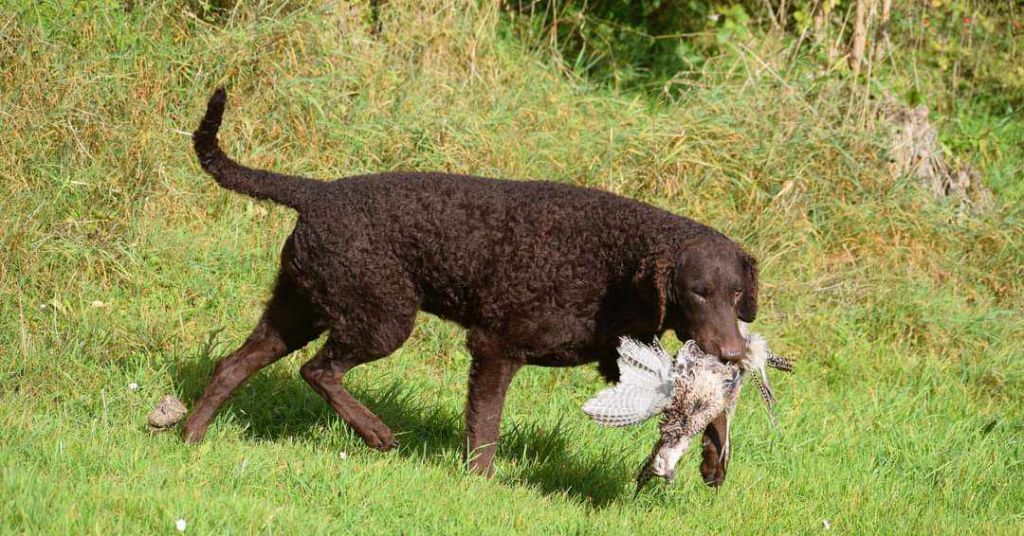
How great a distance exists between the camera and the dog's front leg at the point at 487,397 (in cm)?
445

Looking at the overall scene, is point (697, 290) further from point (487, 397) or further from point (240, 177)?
point (240, 177)

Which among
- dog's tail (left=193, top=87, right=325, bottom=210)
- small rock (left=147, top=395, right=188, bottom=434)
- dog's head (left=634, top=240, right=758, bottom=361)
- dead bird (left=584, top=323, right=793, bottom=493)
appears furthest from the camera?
dog's tail (left=193, top=87, right=325, bottom=210)

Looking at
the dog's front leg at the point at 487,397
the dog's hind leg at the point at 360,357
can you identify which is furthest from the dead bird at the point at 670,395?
the dog's hind leg at the point at 360,357

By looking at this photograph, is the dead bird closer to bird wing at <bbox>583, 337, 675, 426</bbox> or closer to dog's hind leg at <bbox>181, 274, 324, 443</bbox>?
bird wing at <bbox>583, 337, 675, 426</bbox>

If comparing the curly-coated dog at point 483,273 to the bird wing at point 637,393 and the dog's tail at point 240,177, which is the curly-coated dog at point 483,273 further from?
the bird wing at point 637,393

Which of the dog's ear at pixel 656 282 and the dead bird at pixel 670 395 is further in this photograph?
the dog's ear at pixel 656 282

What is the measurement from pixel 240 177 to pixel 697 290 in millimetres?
1893

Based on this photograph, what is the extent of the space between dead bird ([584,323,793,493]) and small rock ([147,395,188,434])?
64.9 inches

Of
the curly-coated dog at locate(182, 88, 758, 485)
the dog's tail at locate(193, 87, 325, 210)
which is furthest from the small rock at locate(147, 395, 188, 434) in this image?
the dog's tail at locate(193, 87, 325, 210)

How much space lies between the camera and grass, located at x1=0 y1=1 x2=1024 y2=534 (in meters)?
4.13

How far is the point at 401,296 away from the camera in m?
4.52

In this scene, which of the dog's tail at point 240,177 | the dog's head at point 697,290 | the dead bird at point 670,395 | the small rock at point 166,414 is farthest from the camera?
the dog's tail at point 240,177

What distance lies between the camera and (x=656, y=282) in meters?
4.18

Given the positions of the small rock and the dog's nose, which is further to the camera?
the small rock
